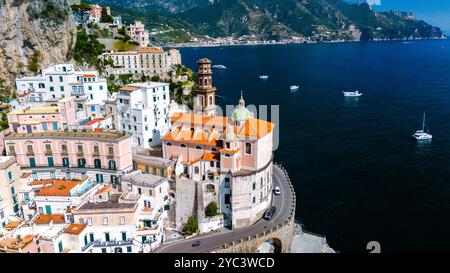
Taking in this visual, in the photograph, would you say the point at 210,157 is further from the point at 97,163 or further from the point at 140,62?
the point at 140,62

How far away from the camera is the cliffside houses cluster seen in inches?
1709

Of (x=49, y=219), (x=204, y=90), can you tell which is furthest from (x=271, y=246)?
(x=49, y=219)

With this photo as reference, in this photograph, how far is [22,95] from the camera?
7225 cm

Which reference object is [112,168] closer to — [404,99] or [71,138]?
[71,138]

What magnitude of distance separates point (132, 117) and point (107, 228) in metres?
23.3

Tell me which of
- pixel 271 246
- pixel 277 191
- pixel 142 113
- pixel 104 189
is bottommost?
pixel 271 246

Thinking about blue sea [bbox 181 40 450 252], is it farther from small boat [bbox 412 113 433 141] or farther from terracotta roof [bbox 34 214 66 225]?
terracotta roof [bbox 34 214 66 225]

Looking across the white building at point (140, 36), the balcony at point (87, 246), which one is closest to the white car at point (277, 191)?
the balcony at point (87, 246)

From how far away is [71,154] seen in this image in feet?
174

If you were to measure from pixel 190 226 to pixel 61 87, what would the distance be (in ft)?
146

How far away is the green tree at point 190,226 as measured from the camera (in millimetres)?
48656

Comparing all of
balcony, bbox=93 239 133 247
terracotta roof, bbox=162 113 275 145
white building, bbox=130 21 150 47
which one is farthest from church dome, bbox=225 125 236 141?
white building, bbox=130 21 150 47

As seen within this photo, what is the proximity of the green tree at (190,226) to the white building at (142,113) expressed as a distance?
60.7ft
